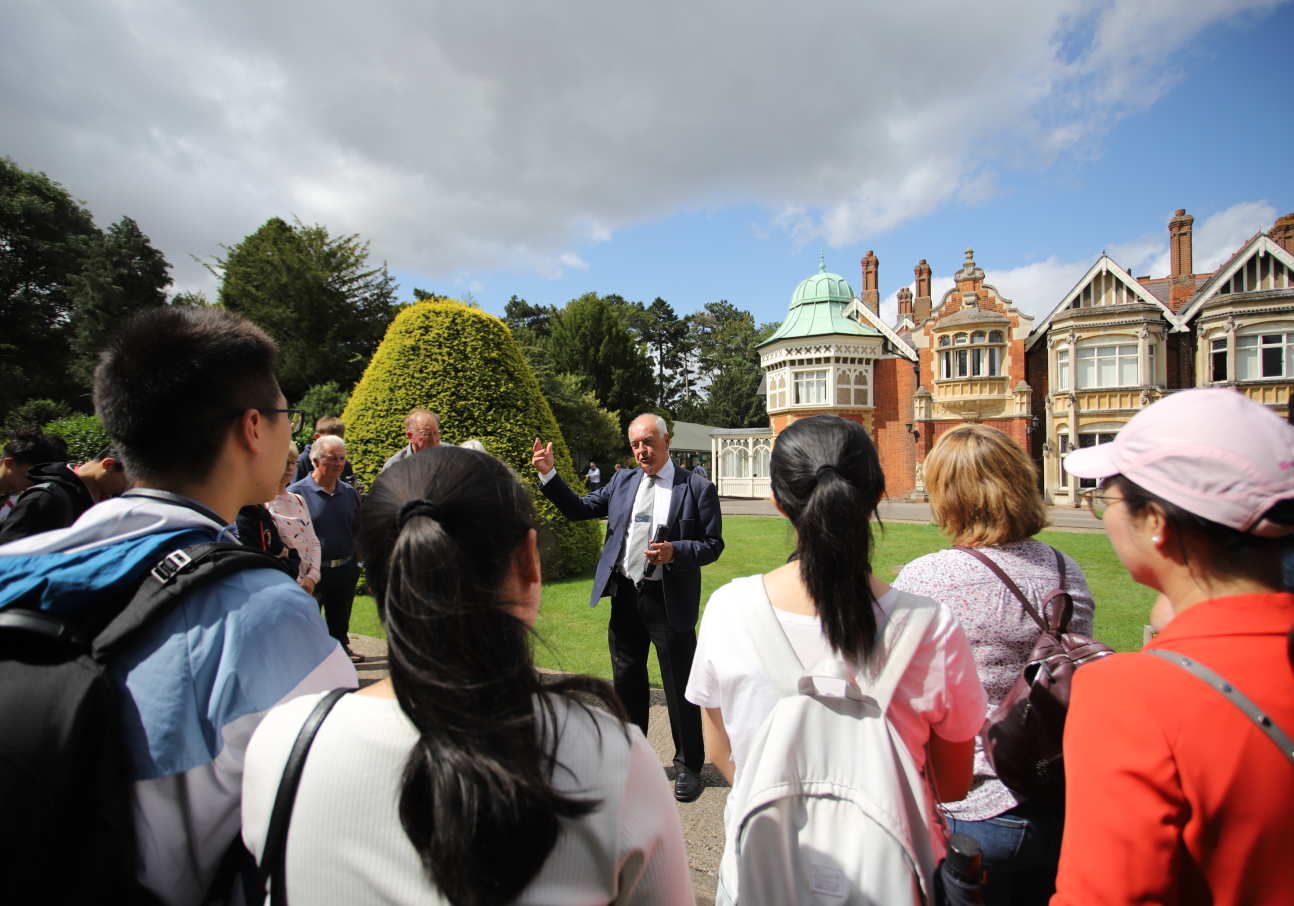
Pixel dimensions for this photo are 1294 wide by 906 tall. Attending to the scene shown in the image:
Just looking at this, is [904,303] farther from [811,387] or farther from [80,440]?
[80,440]

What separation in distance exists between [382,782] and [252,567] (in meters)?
0.61

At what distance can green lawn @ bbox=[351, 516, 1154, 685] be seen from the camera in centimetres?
685

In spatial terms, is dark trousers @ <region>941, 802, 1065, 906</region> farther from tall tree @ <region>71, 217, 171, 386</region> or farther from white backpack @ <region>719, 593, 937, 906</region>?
tall tree @ <region>71, 217, 171, 386</region>

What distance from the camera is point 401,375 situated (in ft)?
31.9

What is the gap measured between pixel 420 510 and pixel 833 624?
43.6 inches

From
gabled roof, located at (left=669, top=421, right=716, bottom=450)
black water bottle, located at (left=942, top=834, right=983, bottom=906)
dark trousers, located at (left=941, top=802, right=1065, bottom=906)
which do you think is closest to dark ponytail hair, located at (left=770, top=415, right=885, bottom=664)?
black water bottle, located at (left=942, top=834, right=983, bottom=906)

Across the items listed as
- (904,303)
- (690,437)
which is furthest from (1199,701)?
(690,437)

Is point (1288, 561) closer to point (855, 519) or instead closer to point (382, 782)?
point (855, 519)

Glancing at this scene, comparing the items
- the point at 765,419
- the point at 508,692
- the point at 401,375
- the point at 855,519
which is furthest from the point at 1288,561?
the point at 765,419

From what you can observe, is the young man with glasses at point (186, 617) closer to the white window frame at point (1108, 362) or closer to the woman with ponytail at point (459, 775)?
the woman with ponytail at point (459, 775)

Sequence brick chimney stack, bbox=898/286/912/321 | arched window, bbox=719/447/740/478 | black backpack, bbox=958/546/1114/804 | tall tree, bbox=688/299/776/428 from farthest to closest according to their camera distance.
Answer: tall tree, bbox=688/299/776/428, arched window, bbox=719/447/740/478, brick chimney stack, bbox=898/286/912/321, black backpack, bbox=958/546/1114/804

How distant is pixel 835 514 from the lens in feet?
5.83

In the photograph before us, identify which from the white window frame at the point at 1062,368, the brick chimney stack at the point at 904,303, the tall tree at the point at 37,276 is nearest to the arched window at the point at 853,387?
the brick chimney stack at the point at 904,303

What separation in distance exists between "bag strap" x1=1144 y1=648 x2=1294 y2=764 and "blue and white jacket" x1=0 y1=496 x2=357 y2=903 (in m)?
1.70
